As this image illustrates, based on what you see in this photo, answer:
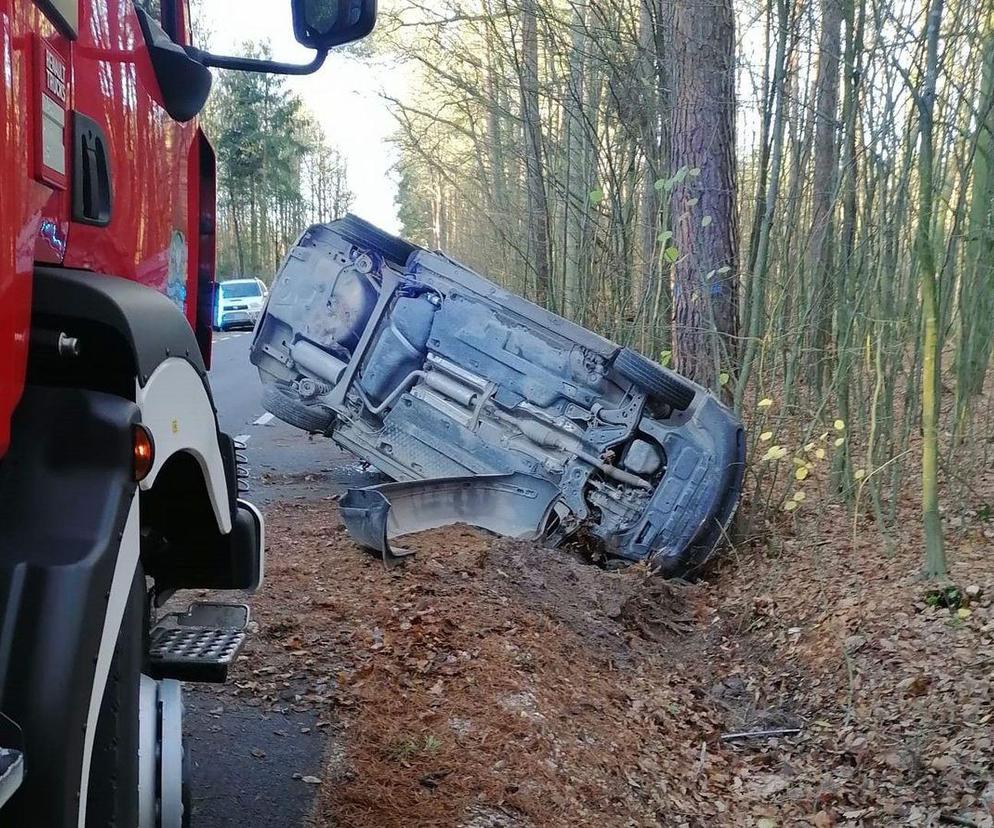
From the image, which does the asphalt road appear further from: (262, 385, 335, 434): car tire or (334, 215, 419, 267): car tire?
(334, 215, 419, 267): car tire

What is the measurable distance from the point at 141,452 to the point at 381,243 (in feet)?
19.5

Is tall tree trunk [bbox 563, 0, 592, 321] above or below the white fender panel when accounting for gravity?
above

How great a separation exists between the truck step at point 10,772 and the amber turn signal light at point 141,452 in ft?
1.67

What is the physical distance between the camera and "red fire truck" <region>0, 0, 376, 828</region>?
1521mm

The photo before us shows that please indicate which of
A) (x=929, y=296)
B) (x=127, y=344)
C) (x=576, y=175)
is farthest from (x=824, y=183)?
(x=127, y=344)

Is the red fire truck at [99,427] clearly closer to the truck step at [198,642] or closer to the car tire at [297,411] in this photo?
the truck step at [198,642]

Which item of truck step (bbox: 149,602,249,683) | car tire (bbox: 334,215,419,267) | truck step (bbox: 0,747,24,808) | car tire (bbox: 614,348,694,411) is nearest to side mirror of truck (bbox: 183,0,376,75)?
truck step (bbox: 149,602,249,683)

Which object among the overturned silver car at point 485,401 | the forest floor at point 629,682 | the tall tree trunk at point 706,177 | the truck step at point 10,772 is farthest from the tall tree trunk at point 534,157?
the truck step at point 10,772

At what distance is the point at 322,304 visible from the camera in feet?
24.6

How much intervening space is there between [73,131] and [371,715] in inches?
118

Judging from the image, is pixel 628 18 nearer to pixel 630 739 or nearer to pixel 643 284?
pixel 643 284

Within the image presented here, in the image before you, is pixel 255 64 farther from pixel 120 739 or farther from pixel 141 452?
pixel 120 739

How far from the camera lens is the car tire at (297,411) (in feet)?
24.6

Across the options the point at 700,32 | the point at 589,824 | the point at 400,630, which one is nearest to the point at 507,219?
the point at 700,32
